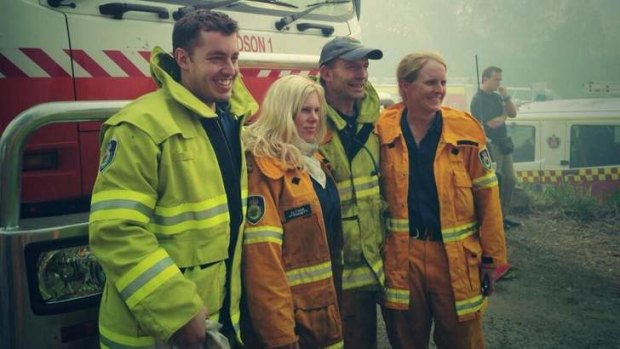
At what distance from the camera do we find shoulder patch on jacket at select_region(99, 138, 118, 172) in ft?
5.54

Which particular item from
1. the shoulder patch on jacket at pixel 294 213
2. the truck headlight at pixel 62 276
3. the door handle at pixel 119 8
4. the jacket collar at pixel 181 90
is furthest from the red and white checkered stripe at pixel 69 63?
the shoulder patch on jacket at pixel 294 213

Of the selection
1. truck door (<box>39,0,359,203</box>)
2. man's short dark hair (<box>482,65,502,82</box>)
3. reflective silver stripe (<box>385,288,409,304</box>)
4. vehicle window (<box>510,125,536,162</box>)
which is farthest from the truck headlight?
vehicle window (<box>510,125,536,162</box>)

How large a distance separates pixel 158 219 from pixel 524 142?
7.67 m

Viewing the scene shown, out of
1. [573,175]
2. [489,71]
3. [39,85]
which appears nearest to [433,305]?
[39,85]

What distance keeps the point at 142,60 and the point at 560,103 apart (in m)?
8.07

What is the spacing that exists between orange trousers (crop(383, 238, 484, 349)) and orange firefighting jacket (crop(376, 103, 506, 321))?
49 mm

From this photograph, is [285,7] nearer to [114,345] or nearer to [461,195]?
[461,195]

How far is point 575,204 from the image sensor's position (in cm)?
727

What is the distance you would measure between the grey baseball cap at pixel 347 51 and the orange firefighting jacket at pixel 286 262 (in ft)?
2.27

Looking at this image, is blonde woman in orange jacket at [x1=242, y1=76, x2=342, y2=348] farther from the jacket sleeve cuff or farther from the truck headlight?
the truck headlight

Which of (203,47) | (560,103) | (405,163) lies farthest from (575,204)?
(203,47)

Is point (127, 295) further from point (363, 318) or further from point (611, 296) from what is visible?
point (611, 296)

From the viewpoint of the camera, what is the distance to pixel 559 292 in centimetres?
460

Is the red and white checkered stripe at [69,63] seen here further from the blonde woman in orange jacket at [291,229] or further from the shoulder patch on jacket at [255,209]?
the shoulder patch on jacket at [255,209]
